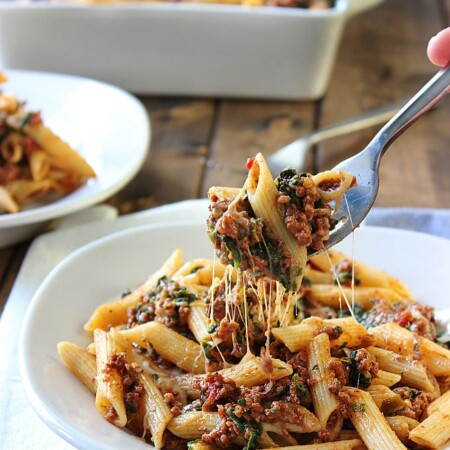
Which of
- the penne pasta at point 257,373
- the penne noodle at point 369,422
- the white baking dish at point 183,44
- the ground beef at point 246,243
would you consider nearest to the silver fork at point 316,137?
the white baking dish at point 183,44

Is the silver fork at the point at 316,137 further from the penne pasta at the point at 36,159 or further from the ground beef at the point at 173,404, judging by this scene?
the ground beef at the point at 173,404

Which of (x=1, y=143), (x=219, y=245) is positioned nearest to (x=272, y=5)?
(x=1, y=143)

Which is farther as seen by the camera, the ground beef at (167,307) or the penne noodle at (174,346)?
the ground beef at (167,307)

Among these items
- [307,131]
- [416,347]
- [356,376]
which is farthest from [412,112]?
[307,131]

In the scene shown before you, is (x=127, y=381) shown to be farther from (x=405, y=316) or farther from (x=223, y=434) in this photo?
(x=405, y=316)

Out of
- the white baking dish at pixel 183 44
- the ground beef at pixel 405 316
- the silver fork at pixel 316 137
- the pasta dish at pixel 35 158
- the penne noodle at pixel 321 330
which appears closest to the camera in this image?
the penne noodle at pixel 321 330
